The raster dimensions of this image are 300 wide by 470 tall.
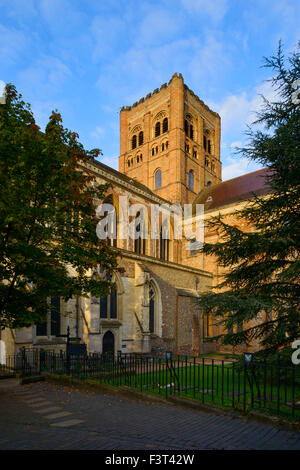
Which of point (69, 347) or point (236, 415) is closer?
point (236, 415)

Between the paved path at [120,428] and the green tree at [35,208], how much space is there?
240 cm

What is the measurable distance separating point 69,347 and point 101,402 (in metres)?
5.38

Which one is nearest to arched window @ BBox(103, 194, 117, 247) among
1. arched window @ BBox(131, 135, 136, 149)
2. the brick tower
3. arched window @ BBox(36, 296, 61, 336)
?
arched window @ BBox(36, 296, 61, 336)

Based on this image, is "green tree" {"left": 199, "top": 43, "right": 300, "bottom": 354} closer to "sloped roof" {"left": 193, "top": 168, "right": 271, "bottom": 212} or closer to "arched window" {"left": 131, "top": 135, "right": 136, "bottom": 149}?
"sloped roof" {"left": 193, "top": 168, "right": 271, "bottom": 212}

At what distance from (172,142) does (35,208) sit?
3264 cm

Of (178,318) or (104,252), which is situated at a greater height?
(104,252)

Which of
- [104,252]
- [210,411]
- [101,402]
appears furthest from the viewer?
[104,252]

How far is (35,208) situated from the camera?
8.59 m

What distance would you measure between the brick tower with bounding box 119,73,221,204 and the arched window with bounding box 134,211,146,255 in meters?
8.81

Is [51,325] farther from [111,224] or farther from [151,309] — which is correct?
[111,224]

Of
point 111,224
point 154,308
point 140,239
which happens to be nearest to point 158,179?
point 140,239
